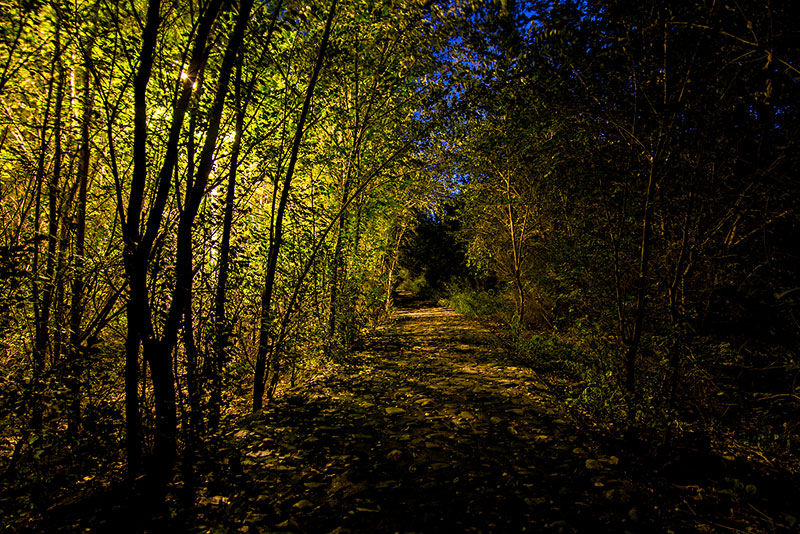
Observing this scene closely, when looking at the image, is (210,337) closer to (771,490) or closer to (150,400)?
(150,400)

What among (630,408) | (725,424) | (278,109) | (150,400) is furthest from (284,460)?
(725,424)

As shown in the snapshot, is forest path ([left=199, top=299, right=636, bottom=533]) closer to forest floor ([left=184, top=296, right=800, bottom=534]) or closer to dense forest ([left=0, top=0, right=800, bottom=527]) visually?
forest floor ([left=184, top=296, right=800, bottom=534])

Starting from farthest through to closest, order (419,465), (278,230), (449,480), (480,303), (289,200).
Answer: (480,303), (289,200), (278,230), (419,465), (449,480)

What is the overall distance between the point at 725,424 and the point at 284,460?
20.2 ft

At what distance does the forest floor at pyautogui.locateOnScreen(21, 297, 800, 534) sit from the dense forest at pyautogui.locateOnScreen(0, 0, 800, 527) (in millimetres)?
437

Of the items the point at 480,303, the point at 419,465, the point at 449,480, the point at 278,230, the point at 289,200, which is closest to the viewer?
the point at 449,480

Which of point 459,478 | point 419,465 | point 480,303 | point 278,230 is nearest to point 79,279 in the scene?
point 278,230

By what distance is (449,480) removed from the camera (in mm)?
3418

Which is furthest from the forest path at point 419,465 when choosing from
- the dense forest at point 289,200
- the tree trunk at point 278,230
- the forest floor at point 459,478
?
the tree trunk at point 278,230

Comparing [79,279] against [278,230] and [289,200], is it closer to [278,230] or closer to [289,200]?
[278,230]

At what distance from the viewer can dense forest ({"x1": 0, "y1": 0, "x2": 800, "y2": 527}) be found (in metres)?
3.06

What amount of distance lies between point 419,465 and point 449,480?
1.50ft

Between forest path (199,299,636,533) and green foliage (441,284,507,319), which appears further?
green foliage (441,284,507,319)

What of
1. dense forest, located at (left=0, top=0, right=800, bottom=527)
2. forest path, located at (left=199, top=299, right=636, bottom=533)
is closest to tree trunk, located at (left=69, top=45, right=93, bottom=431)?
dense forest, located at (left=0, top=0, right=800, bottom=527)
